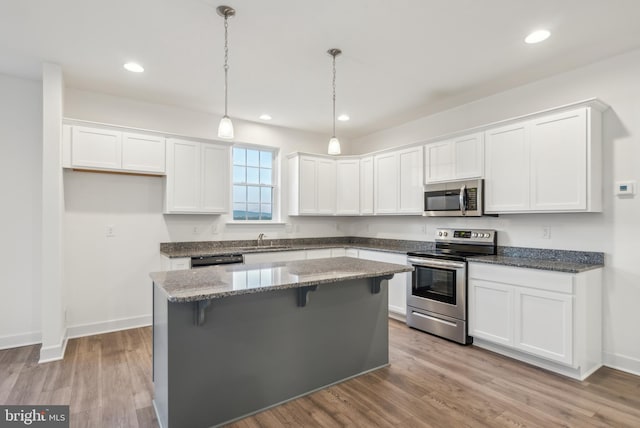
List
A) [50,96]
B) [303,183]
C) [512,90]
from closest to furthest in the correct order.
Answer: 1. [50,96]
2. [512,90]
3. [303,183]

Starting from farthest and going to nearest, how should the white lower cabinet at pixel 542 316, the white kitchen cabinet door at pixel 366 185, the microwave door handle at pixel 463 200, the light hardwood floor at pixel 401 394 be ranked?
the white kitchen cabinet door at pixel 366 185
the microwave door handle at pixel 463 200
the white lower cabinet at pixel 542 316
the light hardwood floor at pixel 401 394

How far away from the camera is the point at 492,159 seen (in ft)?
11.6

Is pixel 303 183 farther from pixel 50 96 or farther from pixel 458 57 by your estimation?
pixel 50 96

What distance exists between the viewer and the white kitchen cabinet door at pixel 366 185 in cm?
514

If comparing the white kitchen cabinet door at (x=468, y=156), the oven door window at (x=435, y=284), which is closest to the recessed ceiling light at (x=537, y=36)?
the white kitchen cabinet door at (x=468, y=156)

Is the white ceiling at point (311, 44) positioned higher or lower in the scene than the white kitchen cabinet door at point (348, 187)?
higher

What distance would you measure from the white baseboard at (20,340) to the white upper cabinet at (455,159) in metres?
4.79

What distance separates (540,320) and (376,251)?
2078 mm

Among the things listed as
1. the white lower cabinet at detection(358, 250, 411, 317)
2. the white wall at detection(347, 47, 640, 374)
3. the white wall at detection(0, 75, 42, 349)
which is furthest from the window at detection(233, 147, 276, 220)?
the white wall at detection(347, 47, 640, 374)

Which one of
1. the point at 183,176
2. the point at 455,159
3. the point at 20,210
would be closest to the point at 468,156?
the point at 455,159

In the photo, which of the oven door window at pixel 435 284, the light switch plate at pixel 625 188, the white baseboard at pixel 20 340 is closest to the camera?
the light switch plate at pixel 625 188

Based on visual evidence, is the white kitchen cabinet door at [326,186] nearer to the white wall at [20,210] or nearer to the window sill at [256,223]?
the window sill at [256,223]

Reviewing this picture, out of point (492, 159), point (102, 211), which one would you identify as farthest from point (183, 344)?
point (492, 159)

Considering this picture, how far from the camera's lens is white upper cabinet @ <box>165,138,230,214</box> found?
13.5ft
